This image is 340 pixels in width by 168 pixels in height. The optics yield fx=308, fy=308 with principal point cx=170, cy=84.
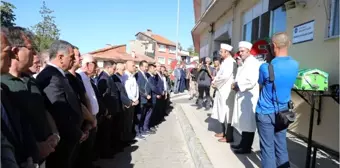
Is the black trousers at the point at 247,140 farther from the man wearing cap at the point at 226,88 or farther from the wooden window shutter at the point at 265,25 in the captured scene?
the wooden window shutter at the point at 265,25

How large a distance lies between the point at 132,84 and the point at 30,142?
14.5 ft

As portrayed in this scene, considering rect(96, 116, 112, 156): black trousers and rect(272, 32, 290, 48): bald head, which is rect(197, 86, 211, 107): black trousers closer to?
rect(96, 116, 112, 156): black trousers

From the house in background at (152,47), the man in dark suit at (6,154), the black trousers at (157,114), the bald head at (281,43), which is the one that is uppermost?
the house in background at (152,47)

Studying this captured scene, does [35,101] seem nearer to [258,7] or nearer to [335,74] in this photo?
[335,74]

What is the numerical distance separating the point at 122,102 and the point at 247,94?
2363 millimetres

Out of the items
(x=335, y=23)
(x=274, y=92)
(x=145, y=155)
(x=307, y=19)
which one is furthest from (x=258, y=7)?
(x=274, y=92)

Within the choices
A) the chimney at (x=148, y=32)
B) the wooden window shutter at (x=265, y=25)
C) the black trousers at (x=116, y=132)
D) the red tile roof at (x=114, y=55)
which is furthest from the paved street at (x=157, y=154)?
the chimney at (x=148, y=32)

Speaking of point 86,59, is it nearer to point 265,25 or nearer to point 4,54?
point 4,54

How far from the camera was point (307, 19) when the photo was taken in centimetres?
569

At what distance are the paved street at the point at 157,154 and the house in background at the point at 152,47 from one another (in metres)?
60.1

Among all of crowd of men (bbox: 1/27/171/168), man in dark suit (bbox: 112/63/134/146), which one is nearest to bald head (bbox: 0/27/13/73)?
crowd of men (bbox: 1/27/171/168)

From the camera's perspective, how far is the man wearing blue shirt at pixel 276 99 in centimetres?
336

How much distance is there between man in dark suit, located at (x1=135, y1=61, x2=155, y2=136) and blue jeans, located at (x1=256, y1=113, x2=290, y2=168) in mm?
4172

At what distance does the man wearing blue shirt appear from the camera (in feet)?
11.0
